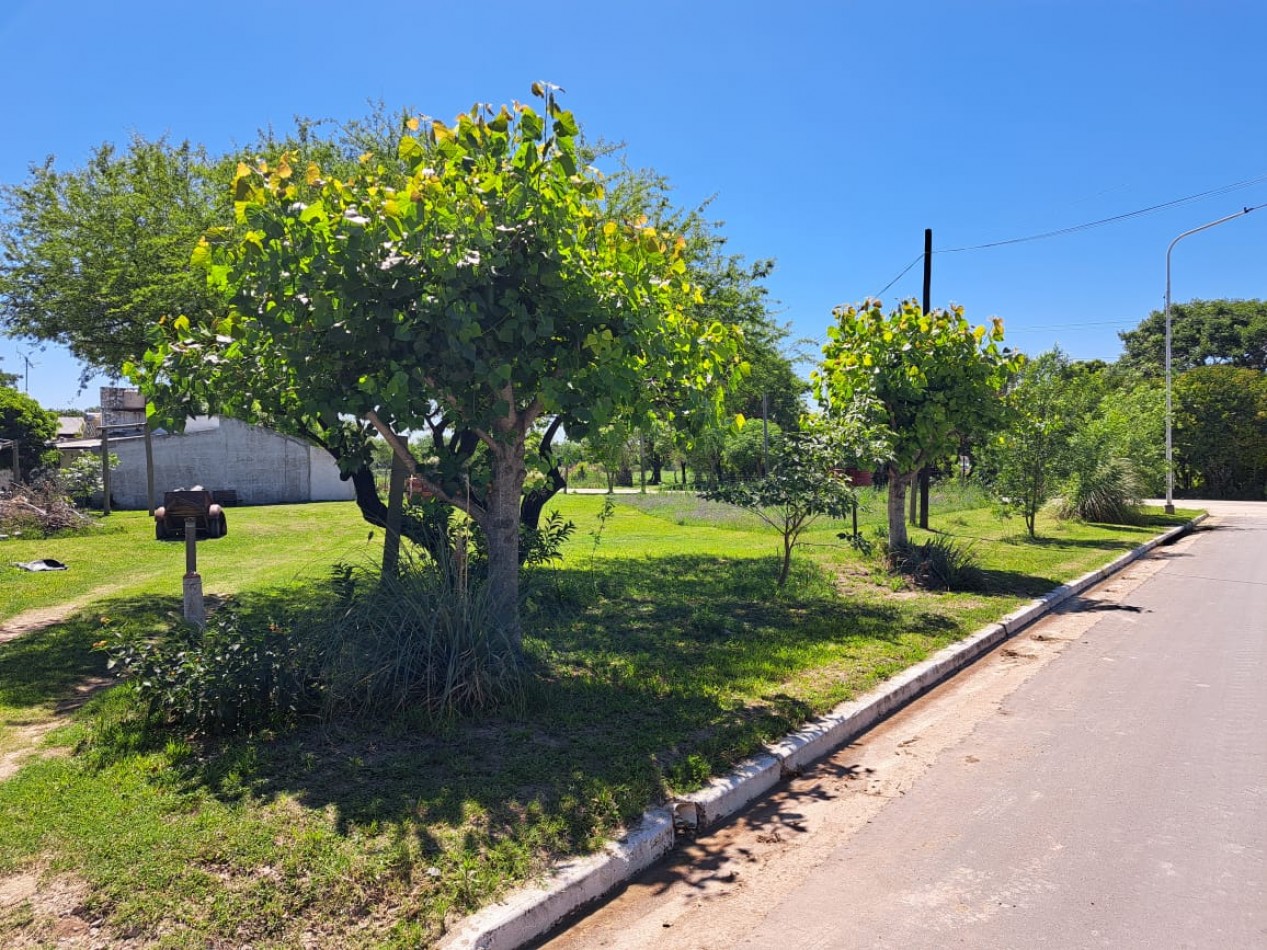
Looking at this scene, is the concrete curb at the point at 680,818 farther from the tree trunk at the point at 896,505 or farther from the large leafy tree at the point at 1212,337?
the large leafy tree at the point at 1212,337

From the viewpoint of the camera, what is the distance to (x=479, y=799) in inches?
169

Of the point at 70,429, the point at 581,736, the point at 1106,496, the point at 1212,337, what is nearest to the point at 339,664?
the point at 581,736

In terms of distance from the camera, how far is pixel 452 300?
5.12 m

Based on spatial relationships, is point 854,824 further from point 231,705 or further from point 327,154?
point 327,154

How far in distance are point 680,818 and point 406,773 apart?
5.03 feet

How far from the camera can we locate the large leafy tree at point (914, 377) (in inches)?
466

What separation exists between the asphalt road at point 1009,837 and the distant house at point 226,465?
26114mm

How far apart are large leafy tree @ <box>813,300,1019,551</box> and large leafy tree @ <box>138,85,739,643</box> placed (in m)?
6.42

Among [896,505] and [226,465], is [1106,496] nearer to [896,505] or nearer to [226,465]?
[896,505]

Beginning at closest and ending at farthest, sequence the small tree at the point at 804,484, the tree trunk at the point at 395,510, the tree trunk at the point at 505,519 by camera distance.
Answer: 1. the tree trunk at the point at 505,519
2. the tree trunk at the point at 395,510
3. the small tree at the point at 804,484

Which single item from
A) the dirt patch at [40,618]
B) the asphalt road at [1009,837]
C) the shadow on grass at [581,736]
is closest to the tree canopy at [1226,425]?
the shadow on grass at [581,736]

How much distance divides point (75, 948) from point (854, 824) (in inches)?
140

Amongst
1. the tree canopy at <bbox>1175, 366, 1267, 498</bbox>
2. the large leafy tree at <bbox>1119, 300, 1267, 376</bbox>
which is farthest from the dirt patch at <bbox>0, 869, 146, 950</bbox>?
the large leafy tree at <bbox>1119, 300, 1267, 376</bbox>

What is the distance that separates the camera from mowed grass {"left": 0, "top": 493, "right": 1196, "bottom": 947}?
3.36m
